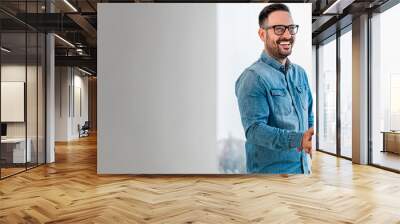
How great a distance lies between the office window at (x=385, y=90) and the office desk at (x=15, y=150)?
7.01 meters

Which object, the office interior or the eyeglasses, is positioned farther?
the office interior

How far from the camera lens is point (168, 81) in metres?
6.70

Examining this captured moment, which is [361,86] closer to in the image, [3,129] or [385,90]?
[385,90]

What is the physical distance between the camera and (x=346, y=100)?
9.46 m

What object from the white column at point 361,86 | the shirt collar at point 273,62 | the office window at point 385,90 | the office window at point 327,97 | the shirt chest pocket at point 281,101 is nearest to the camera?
the shirt chest pocket at point 281,101

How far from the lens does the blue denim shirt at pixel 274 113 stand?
6281 mm

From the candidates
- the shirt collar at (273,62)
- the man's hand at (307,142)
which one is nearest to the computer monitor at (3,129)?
the shirt collar at (273,62)

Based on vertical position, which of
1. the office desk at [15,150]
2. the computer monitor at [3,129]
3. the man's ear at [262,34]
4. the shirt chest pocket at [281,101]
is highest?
the man's ear at [262,34]

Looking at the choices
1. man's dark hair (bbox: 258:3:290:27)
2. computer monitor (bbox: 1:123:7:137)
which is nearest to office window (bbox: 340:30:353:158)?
man's dark hair (bbox: 258:3:290:27)

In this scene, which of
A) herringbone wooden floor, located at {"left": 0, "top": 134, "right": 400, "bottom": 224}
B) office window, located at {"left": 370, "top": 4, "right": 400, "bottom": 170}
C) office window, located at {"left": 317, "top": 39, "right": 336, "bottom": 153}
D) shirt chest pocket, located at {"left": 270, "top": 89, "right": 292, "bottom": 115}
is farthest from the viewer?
office window, located at {"left": 317, "top": 39, "right": 336, "bottom": 153}

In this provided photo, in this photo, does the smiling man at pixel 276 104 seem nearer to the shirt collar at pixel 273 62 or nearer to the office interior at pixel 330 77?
the shirt collar at pixel 273 62

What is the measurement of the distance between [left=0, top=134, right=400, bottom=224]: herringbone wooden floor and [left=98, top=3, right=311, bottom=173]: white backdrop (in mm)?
427

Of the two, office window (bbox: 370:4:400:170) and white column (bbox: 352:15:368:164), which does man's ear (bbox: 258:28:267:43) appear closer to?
office window (bbox: 370:4:400:170)

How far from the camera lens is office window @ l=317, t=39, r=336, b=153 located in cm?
1040
